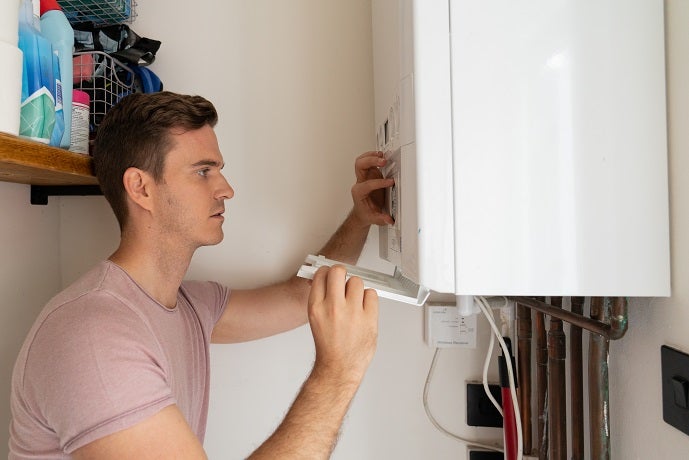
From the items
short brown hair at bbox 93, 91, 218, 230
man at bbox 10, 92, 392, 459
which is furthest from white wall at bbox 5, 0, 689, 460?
short brown hair at bbox 93, 91, 218, 230

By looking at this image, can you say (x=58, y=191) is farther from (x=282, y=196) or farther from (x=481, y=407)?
(x=481, y=407)

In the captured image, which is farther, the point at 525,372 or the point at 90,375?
the point at 525,372

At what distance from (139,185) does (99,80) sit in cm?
31

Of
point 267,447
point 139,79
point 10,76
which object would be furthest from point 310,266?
point 139,79

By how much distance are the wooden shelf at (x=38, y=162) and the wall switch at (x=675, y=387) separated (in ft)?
3.24

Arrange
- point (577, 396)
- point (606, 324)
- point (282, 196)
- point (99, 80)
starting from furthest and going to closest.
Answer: point (282, 196) → point (99, 80) → point (577, 396) → point (606, 324)

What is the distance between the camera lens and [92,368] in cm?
62

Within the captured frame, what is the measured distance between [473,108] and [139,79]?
34.8 inches

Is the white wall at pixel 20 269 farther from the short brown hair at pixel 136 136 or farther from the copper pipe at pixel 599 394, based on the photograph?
the copper pipe at pixel 599 394

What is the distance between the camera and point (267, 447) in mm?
637

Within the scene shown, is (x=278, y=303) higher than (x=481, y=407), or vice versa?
(x=278, y=303)

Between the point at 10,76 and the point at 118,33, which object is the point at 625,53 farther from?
the point at 118,33

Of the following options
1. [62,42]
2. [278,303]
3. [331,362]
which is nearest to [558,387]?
[331,362]

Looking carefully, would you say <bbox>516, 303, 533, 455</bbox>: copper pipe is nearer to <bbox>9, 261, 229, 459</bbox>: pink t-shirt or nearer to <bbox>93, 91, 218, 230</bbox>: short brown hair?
<bbox>9, 261, 229, 459</bbox>: pink t-shirt
